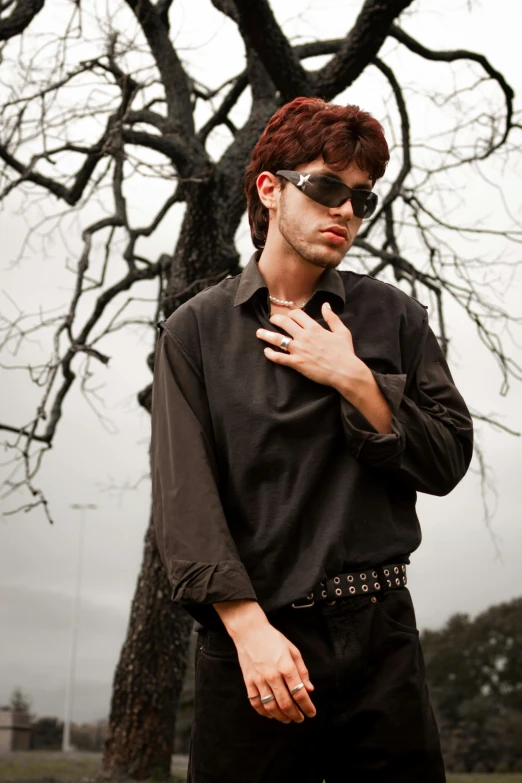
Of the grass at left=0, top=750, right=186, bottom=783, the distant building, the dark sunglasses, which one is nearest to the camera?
the dark sunglasses

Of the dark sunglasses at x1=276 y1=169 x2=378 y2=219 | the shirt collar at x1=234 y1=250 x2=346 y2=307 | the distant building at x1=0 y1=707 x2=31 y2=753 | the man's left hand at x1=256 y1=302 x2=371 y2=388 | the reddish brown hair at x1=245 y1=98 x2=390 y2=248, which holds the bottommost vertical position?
the distant building at x1=0 y1=707 x2=31 y2=753

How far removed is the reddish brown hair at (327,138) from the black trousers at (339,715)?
906 mm

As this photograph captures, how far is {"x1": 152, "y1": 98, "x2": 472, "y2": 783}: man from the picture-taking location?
175 centimetres

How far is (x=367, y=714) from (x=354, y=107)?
1255 millimetres

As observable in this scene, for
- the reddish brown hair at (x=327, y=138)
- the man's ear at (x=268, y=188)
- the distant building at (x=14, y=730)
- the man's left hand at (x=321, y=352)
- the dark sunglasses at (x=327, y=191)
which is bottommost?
the distant building at (x=14, y=730)

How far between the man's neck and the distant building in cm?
1273

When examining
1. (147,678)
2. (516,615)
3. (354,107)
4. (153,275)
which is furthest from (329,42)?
(516,615)

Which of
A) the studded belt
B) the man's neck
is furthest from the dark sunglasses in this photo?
the studded belt

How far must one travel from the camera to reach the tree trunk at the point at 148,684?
654cm

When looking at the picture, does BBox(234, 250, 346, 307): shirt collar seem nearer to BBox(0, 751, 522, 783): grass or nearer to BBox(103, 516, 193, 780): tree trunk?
BBox(103, 516, 193, 780): tree trunk

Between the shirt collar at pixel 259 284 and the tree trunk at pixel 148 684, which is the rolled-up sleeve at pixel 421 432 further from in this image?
the tree trunk at pixel 148 684

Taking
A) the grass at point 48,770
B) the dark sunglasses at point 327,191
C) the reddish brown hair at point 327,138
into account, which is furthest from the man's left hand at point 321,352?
the grass at point 48,770

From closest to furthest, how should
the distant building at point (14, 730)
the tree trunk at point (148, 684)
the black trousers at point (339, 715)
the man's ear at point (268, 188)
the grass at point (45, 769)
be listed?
the black trousers at point (339, 715) < the man's ear at point (268, 188) < the tree trunk at point (148, 684) < the grass at point (45, 769) < the distant building at point (14, 730)

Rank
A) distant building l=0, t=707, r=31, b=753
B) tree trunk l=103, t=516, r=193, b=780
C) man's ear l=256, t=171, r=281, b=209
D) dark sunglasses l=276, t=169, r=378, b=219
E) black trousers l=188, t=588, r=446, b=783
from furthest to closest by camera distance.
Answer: distant building l=0, t=707, r=31, b=753 → tree trunk l=103, t=516, r=193, b=780 → man's ear l=256, t=171, r=281, b=209 → dark sunglasses l=276, t=169, r=378, b=219 → black trousers l=188, t=588, r=446, b=783
